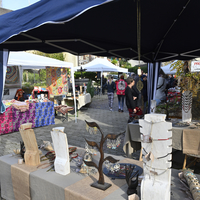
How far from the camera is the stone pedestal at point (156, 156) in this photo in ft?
4.14

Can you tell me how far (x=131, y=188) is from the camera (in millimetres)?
1457

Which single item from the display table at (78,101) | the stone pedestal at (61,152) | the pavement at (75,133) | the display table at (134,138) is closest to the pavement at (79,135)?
the pavement at (75,133)

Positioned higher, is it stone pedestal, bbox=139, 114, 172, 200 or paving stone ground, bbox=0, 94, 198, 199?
stone pedestal, bbox=139, 114, 172, 200

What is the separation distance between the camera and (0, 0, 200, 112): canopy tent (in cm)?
203

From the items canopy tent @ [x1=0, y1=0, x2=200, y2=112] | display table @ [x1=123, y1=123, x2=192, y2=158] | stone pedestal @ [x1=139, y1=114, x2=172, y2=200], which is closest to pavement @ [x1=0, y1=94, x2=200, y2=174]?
display table @ [x1=123, y1=123, x2=192, y2=158]

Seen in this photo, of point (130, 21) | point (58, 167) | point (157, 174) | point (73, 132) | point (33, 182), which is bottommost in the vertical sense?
point (73, 132)

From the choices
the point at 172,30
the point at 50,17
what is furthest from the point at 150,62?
the point at 50,17

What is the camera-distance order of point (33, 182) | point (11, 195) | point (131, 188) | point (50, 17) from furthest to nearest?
point (11, 195) < point (50, 17) < point (33, 182) < point (131, 188)

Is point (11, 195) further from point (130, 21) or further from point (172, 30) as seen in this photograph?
point (172, 30)

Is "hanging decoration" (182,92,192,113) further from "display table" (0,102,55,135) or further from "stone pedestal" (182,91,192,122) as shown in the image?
"display table" (0,102,55,135)

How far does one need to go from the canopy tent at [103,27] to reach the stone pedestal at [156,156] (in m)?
1.06

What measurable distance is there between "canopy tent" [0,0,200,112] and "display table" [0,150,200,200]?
131cm

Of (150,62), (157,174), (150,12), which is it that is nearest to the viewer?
(157,174)

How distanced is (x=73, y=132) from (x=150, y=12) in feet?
12.2
